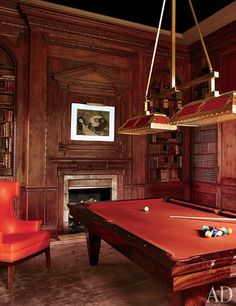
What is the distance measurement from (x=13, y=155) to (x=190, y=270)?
12.9 feet

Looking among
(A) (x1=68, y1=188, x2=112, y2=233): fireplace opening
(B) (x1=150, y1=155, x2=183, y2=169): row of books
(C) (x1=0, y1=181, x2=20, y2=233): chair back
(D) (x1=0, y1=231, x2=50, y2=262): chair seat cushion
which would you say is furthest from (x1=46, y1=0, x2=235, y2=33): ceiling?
(D) (x1=0, y1=231, x2=50, y2=262): chair seat cushion

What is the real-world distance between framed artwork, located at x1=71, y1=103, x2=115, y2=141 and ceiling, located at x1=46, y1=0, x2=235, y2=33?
171cm

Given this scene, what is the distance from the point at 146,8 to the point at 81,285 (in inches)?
175

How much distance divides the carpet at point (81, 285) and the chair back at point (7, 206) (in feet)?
1.56

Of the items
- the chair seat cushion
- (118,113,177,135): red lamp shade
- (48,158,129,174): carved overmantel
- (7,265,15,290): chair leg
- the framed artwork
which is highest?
the framed artwork

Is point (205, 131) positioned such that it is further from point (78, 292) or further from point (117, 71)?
point (78, 292)

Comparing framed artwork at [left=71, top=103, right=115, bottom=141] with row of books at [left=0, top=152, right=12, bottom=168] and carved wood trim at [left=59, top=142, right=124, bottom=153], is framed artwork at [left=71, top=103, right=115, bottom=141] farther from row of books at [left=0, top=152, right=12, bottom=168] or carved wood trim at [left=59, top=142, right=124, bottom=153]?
row of books at [left=0, top=152, right=12, bottom=168]

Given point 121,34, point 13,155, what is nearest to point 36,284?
point 13,155

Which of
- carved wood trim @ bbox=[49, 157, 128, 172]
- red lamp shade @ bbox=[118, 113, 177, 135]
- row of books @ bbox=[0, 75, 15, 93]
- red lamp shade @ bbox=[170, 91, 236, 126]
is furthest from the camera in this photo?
carved wood trim @ bbox=[49, 157, 128, 172]

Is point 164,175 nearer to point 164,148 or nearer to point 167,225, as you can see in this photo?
point 164,148

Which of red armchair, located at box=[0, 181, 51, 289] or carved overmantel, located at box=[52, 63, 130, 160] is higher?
carved overmantel, located at box=[52, 63, 130, 160]

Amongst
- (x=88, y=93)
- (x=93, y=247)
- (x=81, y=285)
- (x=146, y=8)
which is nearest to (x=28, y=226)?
(x=93, y=247)

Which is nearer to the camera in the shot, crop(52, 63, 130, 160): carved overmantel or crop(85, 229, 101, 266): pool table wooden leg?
crop(85, 229, 101, 266): pool table wooden leg

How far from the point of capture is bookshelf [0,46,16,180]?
4.81m
